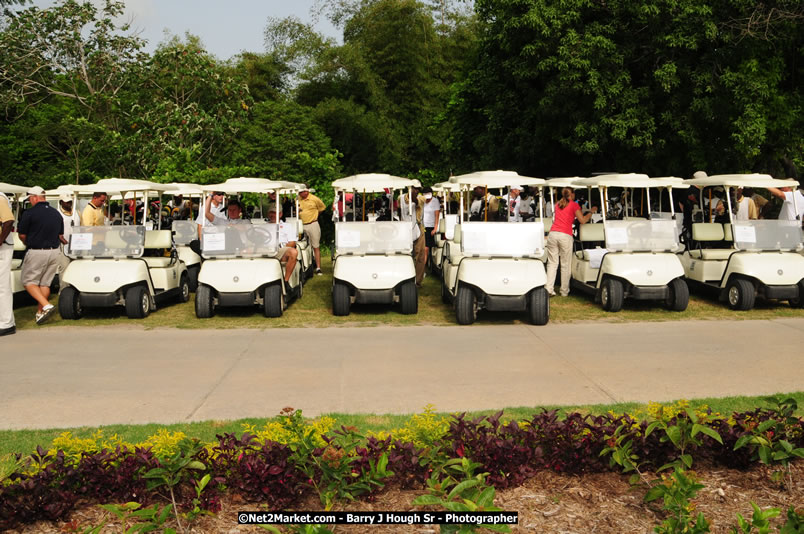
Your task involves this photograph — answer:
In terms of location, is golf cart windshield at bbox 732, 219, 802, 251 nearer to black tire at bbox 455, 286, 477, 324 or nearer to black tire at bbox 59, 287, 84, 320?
black tire at bbox 455, 286, 477, 324

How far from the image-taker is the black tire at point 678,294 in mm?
10797

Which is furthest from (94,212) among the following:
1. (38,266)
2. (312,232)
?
(312,232)

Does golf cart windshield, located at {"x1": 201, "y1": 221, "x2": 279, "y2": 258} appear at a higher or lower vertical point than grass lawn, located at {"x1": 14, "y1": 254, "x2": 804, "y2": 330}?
higher

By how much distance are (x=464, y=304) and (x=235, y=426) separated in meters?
5.14

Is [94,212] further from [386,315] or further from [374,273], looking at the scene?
[386,315]

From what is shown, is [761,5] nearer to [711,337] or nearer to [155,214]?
[711,337]

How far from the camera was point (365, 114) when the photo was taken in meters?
35.8

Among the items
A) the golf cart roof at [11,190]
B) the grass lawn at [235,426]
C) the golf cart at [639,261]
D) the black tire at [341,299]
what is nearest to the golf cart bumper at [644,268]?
the golf cart at [639,261]

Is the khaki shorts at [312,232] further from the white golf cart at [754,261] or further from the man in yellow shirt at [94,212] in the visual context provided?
the white golf cart at [754,261]

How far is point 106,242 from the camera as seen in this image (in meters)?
11.0

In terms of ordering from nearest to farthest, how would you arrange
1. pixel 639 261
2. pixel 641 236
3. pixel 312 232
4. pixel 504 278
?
pixel 504 278
pixel 639 261
pixel 641 236
pixel 312 232

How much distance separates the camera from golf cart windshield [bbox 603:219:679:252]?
11.1 meters

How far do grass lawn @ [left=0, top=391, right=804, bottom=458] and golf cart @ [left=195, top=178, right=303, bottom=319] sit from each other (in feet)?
16.8

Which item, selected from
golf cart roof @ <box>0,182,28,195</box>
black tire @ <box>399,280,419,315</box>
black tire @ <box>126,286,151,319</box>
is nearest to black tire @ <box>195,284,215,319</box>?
black tire @ <box>126,286,151,319</box>
